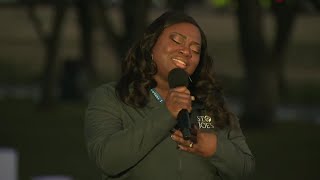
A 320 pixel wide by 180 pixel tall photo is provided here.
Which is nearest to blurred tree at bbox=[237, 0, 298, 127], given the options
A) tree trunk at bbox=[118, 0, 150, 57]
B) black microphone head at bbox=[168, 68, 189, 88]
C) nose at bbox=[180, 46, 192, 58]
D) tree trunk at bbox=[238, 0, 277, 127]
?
tree trunk at bbox=[238, 0, 277, 127]

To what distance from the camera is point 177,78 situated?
2.99 meters

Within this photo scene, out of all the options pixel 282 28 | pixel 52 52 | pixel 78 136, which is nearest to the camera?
pixel 78 136

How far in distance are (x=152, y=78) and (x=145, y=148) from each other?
0.38m

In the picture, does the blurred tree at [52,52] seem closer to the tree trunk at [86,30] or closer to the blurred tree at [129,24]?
the blurred tree at [129,24]

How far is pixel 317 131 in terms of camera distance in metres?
15.6

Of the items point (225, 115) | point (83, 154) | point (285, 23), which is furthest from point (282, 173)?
point (225, 115)

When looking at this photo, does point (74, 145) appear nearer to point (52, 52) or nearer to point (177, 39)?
point (52, 52)

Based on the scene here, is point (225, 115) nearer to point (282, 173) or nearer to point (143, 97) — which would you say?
point (143, 97)

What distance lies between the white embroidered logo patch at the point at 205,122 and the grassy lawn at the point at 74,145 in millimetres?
7669

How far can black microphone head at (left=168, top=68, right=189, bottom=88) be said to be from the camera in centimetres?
297

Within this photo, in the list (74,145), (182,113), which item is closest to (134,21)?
(74,145)

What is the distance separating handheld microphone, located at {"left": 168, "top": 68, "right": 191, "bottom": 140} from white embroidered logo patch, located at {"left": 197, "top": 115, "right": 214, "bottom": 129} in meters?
0.23

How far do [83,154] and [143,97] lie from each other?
31.8ft

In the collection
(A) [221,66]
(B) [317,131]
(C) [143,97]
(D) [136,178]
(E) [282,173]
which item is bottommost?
(A) [221,66]
